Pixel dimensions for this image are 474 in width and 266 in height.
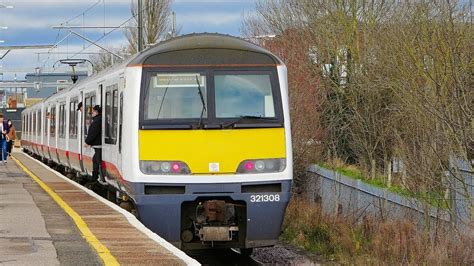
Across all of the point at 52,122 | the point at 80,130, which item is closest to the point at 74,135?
the point at 80,130

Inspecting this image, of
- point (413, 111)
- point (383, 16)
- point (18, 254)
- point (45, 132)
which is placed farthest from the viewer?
point (45, 132)

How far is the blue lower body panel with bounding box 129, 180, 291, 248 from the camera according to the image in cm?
1180

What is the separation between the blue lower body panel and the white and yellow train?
0.04 feet

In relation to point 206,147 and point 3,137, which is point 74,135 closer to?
point 3,137

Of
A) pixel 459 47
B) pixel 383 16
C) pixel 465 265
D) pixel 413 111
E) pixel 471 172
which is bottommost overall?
pixel 465 265

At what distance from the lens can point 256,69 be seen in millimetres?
12453

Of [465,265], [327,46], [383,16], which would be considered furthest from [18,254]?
[327,46]

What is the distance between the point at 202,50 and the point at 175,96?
0.77 m

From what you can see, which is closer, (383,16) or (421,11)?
(421,11)

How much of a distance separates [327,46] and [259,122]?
622 inches

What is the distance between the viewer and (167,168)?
11812mm

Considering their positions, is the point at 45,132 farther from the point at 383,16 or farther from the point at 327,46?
the point at 383,16

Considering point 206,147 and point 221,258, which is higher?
point 206,147

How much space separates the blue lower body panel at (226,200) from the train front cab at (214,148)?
13mm
